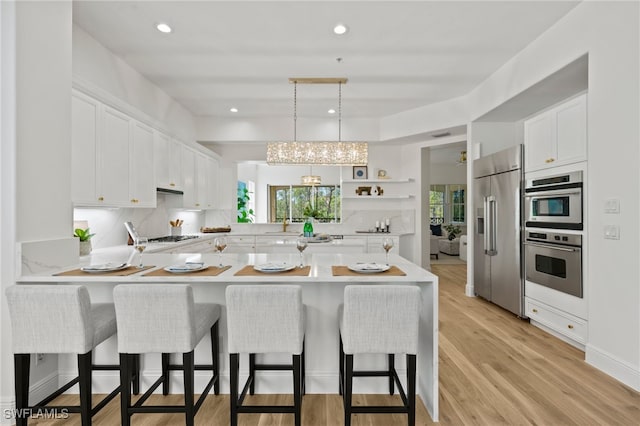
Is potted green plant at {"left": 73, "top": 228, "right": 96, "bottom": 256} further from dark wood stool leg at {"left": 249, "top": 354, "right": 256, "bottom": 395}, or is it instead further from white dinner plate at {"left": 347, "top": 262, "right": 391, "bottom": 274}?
white dinner plate at {"left": 347, "top": 262, "right": 391, "bottom": 274}

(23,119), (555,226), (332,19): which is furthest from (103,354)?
(555,226)

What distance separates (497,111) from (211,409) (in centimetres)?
433

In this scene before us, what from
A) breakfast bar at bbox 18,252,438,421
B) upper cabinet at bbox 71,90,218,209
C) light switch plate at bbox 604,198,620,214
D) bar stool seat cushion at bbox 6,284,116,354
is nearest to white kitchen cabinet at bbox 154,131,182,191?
upper cabinet at bbox 71,90,218,209

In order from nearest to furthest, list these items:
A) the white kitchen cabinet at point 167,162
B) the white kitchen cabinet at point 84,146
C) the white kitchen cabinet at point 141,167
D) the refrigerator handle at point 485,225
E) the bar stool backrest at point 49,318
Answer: the bar stool backrest at point 49,318
the white kitchen cabinet at point 84,146
the white kitchen cabinet at point 141,167
the white kitchen cabinet at point 167,162
the refrigerator handle at point 485,225

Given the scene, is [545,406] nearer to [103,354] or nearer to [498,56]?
[103,354]

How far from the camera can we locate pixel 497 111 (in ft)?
13.7

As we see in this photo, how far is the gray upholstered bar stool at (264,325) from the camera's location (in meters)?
1.70

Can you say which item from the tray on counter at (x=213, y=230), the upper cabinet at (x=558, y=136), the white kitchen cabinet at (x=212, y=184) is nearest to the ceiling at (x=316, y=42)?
the upper cabinet at (x=558, y=136)

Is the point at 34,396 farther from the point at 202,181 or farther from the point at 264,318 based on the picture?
the point at 202,181

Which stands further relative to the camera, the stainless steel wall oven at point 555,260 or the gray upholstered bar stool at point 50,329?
the stainless steel wall oven at point 555,260

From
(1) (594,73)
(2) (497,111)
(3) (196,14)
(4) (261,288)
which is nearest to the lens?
(4) (261,288)

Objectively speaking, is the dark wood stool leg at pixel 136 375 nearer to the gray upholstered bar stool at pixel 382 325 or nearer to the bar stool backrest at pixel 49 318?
the bar stool backrest at pixel 49 318

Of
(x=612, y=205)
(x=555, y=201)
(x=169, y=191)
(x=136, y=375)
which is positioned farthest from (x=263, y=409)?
(x=169, y=191)

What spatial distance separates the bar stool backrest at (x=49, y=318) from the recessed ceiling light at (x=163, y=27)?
7.77ft
